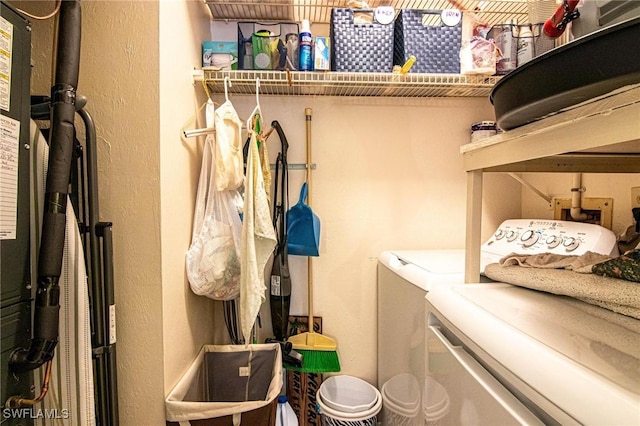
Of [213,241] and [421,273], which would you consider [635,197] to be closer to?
[421,273]

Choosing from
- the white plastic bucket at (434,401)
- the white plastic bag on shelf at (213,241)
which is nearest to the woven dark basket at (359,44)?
the white plastic bag on shelf at (213,241)

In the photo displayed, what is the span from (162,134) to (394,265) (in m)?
1.07

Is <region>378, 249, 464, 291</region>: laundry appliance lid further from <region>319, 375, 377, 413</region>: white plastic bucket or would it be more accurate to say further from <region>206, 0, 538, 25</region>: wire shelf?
<region>206, 0, 538, 25</region>: wire shelf

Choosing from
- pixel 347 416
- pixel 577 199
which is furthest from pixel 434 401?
pixel 577 199

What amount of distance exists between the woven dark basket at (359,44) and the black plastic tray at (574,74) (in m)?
0.94

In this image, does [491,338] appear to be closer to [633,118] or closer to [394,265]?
[633,118]

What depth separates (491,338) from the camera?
55 cm

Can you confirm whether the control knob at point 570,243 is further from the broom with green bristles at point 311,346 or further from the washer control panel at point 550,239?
the broom with green bristles at point 311,346

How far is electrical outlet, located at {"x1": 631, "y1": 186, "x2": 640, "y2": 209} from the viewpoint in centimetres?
110

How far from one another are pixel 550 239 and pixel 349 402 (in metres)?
1.26

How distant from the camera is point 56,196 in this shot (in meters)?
0.77

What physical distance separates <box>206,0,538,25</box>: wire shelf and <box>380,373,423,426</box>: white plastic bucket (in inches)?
67.8

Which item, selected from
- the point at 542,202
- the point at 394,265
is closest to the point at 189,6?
the point at 394,265

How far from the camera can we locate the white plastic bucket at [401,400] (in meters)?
1.07
